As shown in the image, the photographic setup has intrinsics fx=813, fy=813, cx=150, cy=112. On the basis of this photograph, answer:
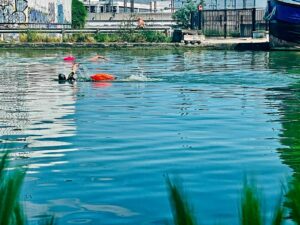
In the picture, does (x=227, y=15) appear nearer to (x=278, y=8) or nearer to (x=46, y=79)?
(x=278, y=8)

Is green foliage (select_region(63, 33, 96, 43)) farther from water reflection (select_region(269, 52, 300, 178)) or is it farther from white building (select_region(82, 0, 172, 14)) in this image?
white building (select_region(82, 0, 172, 14))

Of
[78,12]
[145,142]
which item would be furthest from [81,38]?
[145,142]

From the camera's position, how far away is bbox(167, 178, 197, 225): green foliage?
7.52 feet

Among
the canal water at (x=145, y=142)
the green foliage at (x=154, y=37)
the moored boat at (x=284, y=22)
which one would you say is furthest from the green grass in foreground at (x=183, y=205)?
the green foliage at (x=154, y=37)

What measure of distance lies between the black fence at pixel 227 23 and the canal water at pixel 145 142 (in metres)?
41.5

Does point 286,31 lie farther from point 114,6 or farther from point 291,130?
point 114,6

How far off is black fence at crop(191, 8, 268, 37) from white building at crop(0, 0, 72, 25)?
13.2m

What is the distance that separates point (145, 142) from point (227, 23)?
5915cm

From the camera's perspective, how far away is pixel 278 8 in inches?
1929

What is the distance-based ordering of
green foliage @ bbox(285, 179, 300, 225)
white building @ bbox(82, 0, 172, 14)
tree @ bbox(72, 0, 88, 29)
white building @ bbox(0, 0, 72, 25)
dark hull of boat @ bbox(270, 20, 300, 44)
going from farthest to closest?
white building @ bbox(82, 0, 172, 14), tree @ bbox(72, 0, 88, 29), white building @ bbox(0, 0, 72, 25), dark hull of boat @ bbox(270, 20, 300, 44), green foliage @ bbox(285, 179, 300, 225)

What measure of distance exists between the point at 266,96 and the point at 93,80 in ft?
24.3

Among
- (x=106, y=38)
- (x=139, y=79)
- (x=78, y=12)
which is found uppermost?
(x=78, y=12)

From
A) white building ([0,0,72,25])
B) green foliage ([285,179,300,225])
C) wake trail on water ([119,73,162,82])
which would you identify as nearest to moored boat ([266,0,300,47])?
wake trail on water ([119,73,162,82])

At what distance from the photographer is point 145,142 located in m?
12.8
